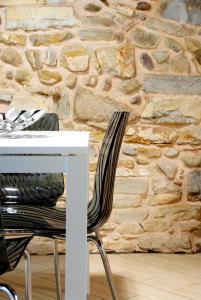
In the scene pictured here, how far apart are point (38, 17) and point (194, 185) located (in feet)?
5.19

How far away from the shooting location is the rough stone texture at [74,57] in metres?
3.55

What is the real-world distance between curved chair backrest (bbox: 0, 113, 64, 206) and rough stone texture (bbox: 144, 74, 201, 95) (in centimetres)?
103

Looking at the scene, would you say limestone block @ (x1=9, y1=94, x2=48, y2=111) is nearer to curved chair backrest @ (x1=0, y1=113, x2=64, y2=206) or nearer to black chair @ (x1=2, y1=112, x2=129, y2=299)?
curved chair backrest @ (x1=0, y1=113, x2=64, y2=206)

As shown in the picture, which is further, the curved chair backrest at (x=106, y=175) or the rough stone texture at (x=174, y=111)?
the rough stone texture at (x=174, y=111)

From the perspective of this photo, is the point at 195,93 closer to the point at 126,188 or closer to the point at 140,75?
the point at 140,75

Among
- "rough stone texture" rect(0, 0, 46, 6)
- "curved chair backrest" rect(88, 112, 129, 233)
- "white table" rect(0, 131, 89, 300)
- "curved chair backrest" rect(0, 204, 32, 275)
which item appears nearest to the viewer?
"curved chair backrest" rect(0, 204, 32, 275)

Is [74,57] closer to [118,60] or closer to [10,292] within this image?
[118,60]

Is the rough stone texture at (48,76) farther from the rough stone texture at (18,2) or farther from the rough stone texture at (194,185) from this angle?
the rough stone texture at (194,185)

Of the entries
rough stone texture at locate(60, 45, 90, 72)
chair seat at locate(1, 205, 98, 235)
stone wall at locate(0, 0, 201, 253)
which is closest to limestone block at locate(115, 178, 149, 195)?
stone wall at locate(0, 0, 201, 253)

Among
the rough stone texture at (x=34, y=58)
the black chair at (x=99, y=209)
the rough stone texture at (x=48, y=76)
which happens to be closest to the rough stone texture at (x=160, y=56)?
the rough stone texture at (x=48, y=76)

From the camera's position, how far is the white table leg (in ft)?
4.97

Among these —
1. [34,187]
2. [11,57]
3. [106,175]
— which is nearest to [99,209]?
[106,175]

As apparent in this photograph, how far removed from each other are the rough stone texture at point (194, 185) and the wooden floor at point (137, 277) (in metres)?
0.41

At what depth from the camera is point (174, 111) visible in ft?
11.8
